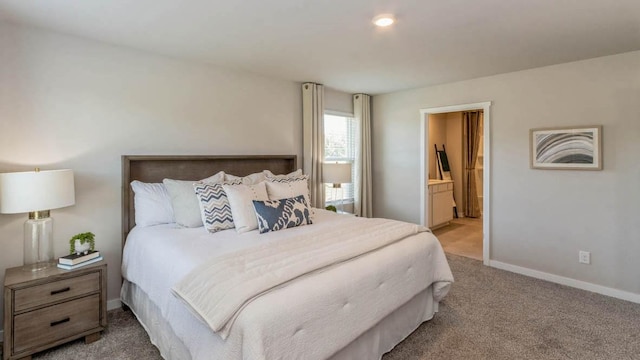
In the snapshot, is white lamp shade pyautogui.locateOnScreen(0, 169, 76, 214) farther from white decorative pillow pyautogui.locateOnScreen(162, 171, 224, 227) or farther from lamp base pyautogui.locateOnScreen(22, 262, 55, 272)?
white decorative pillow pyautogui.locateOnScreen(162, 171, 224, 227)

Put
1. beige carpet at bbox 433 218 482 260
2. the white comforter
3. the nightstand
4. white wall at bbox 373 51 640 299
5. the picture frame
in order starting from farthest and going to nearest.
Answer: beige carpet at bbox 433 218 482 260 → the picture frame → white wall at bbox 373 51 640 299 → the nightstand → the white comforter

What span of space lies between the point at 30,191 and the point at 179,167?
119 centimetres

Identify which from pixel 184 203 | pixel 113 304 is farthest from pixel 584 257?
pixel 113 304

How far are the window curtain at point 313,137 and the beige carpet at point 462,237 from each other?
6.95 ft

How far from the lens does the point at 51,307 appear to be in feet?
7.00

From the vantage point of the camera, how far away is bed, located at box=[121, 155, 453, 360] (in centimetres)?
141

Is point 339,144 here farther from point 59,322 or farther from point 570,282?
point 59,322

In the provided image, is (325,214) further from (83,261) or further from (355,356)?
(83,261)

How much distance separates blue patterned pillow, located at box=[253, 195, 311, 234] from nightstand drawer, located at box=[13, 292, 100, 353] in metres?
1.32

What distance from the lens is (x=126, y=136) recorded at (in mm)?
2881

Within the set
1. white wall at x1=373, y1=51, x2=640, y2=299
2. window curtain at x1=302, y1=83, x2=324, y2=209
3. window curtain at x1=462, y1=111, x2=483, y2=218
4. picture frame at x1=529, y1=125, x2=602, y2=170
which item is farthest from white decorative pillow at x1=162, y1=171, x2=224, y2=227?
window curtain at x1=462, y1=111, x2=483, y2=218

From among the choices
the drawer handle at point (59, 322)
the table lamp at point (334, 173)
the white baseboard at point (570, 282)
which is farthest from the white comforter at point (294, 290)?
the white baseboard at point (570, 282)

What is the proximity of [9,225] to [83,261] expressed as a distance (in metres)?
0.64

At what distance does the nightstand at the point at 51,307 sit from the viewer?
6.55ft
